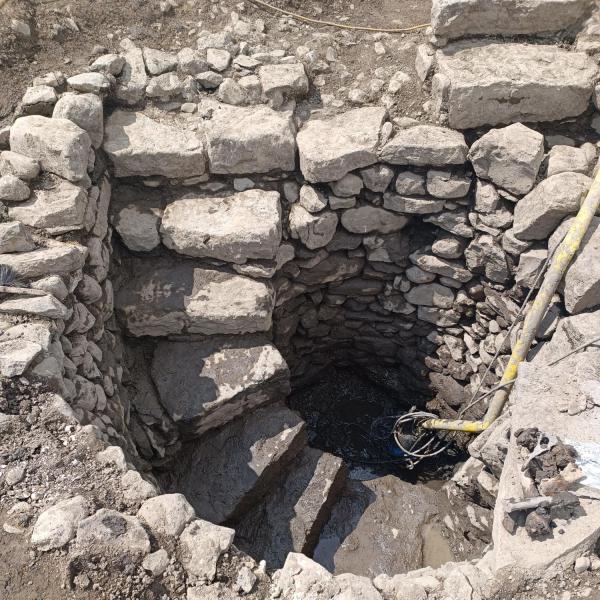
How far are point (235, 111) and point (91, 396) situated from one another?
2.64 m

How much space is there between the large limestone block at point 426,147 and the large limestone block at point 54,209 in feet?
8.12

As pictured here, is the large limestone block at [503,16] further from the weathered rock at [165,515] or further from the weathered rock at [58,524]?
the weathered rock at [58,524]

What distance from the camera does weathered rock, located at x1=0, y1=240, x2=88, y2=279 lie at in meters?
3.48

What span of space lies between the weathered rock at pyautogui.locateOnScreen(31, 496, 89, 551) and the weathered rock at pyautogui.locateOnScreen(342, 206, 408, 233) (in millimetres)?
3425

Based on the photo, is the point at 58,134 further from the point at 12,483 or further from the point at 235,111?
the point at 12,483

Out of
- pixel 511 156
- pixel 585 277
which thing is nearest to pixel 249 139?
pixel 511 156

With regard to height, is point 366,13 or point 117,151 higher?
point 366,13

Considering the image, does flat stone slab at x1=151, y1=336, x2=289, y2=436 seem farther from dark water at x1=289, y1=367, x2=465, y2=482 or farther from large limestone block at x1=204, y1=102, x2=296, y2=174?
dark water at x1=289, y1=367, x2=465, y2=482

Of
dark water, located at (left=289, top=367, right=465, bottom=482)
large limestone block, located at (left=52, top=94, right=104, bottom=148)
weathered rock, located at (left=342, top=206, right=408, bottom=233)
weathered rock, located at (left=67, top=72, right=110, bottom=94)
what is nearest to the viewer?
large limestone block, located at (left=52, top=94, right=104, bottom=148)

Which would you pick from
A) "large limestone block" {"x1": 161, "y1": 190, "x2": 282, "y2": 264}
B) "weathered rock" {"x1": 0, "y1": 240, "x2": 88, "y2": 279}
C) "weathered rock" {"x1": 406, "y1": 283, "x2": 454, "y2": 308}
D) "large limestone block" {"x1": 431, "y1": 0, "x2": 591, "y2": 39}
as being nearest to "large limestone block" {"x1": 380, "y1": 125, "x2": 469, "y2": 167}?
"large limestone block" {"x1": 431, "y1": 0, "x2": 591, "y2": 39}

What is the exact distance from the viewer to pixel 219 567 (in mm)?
2785

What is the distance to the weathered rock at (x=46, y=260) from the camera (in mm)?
3484

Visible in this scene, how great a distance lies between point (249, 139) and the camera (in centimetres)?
453

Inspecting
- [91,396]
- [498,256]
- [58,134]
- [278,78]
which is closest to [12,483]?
[91,396]
